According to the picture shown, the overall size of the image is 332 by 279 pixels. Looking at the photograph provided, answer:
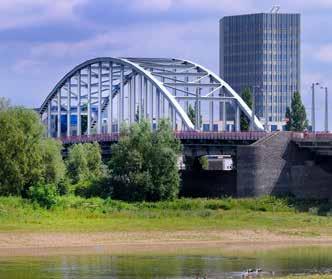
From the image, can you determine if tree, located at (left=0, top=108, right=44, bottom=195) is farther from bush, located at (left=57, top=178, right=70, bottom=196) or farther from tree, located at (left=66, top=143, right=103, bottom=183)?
tree, located at (left=66, top=143, right=103, bottom=183)

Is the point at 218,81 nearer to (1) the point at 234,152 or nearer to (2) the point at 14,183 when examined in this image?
(1) the point at 234,152

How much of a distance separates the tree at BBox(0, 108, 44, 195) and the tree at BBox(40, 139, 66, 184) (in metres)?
0.73

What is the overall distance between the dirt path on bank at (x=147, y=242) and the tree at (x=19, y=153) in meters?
17.0

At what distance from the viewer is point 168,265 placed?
204 feet

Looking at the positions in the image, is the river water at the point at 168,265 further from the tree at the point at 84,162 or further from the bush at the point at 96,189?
the tree at the point at 84,162

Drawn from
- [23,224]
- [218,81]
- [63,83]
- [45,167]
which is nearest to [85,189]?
[45,167]

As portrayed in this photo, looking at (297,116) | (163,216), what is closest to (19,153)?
(163,216)

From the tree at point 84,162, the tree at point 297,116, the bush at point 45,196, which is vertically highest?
the tree at point 297,116

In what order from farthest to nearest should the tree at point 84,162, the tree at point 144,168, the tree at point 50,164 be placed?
the tree at point 84,162 < the tree at point 144,168 < the tree at point 50,164

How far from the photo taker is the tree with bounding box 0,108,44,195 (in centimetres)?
9525

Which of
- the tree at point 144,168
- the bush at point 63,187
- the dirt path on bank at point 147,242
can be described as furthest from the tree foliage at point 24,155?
the dirt path on bank at point 147,242

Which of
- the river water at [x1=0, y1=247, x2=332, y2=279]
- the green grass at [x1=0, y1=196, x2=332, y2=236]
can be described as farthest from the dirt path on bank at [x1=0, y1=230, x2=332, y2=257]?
the river water at [x1=0, y1=247, x2=332, y2=279]

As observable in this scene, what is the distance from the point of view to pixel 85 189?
104 m

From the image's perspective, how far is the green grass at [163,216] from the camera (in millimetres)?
83812
